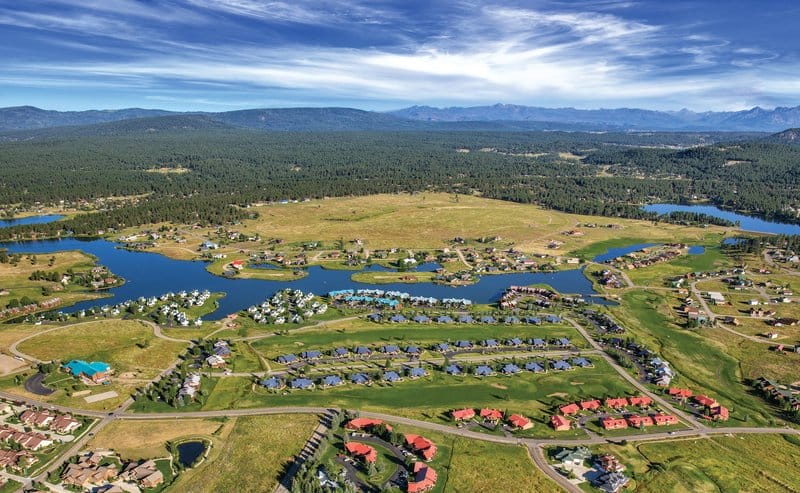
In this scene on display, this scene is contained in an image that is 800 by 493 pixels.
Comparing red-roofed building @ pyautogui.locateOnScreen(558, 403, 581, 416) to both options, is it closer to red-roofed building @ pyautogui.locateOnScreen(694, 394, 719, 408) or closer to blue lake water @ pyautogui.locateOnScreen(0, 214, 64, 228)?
red-roofed building @ pyautogui.locateOnScreen(694, 394, 719, 408)

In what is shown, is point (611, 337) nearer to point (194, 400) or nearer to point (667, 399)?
point (667, 399)

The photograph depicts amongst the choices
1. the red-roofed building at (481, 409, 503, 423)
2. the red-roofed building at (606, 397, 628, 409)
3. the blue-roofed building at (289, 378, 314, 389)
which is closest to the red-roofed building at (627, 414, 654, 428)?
the red-roofed building at (606, 397, 628, 409)

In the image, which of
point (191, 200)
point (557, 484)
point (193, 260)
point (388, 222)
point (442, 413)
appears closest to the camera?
point (557, 484)

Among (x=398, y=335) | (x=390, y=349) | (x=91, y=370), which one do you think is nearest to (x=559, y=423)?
(x=390, y=349)

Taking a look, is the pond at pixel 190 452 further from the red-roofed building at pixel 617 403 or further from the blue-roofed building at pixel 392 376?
the red-roofed building at pixel 617 403

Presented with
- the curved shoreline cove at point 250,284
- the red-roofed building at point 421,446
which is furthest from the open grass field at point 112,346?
the red-roofed building at point 421,446

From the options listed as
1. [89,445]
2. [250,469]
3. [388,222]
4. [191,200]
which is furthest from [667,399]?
[191,200]
